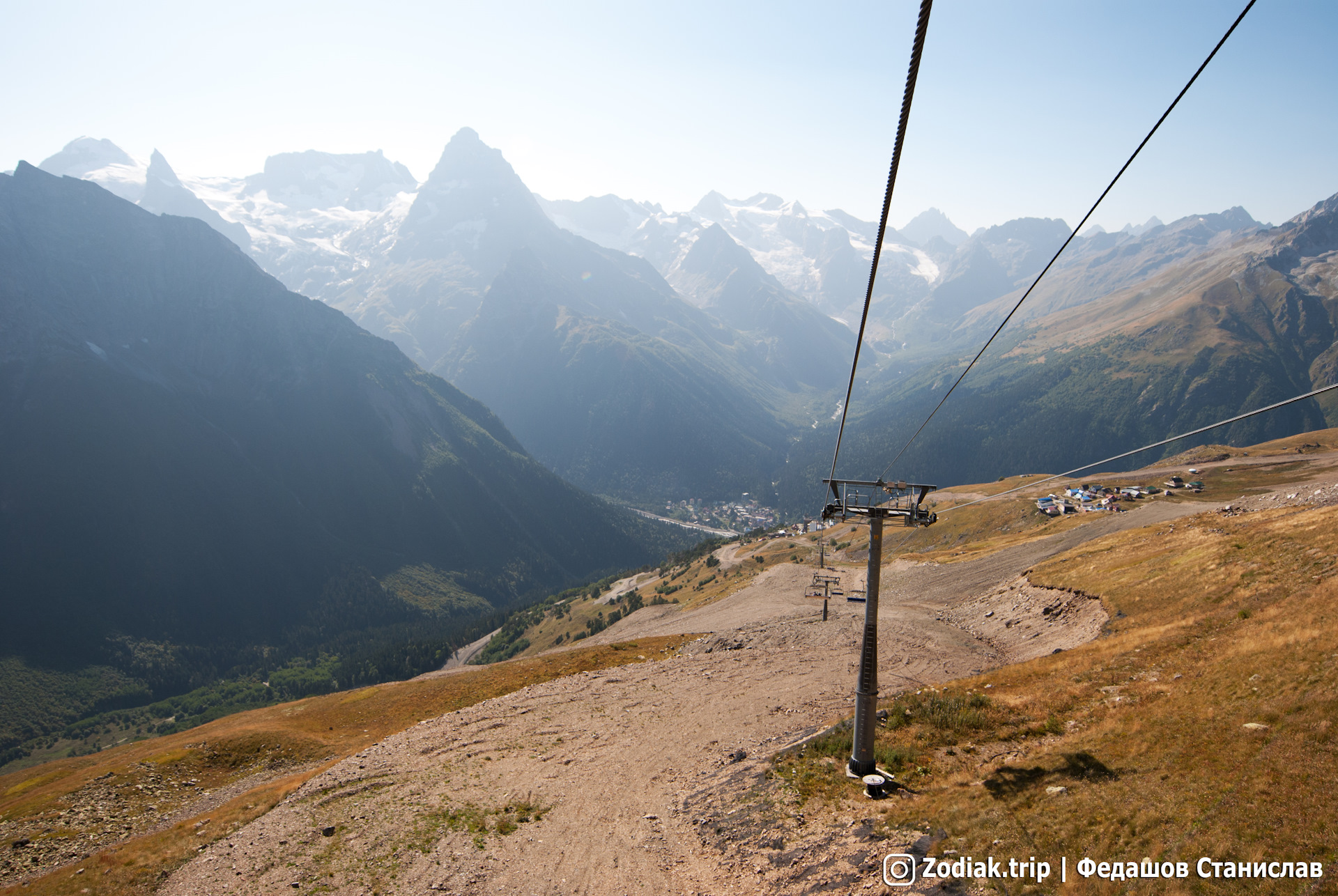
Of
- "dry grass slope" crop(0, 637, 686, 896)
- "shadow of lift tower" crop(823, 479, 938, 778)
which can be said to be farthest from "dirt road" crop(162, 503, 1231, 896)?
"shadow of lift tower" crop(823, 479, 938, 778)

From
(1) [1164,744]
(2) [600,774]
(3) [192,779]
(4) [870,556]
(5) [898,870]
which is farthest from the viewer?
(3) [192,779]

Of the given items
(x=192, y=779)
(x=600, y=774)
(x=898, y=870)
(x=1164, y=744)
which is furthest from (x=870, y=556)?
(x=192, y=779)

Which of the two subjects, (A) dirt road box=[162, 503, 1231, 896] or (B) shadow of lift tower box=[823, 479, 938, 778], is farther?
(A) dirt road box=[162, 503, 1231, 896]

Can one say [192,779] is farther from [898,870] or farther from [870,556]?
[870,556]

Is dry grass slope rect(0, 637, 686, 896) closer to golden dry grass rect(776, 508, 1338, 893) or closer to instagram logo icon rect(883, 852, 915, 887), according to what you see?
golden dry grass rect(776, 508, 1338, 893)

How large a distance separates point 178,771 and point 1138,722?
6184cm

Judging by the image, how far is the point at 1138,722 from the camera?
70.9 ft

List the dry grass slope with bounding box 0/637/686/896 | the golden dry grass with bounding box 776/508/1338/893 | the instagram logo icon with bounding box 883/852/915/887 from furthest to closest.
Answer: the dry grass slope with bounding box 0/637/686/896, the instagram logo icon with bounding box 883/852/915/887, the golden dry grass with bounding box 776/508/1338/893

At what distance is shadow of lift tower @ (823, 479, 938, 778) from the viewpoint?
22156 millimetres

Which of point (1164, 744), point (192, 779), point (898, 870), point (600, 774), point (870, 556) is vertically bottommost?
point (192, 779)

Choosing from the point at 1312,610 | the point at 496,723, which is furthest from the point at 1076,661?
the point at 496,723

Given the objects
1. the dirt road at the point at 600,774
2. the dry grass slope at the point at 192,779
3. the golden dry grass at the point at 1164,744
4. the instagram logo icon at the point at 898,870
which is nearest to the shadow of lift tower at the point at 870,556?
the golden dry grass at the point at 1164,744

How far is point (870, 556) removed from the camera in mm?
22469

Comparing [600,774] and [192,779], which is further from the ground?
[600,774]
